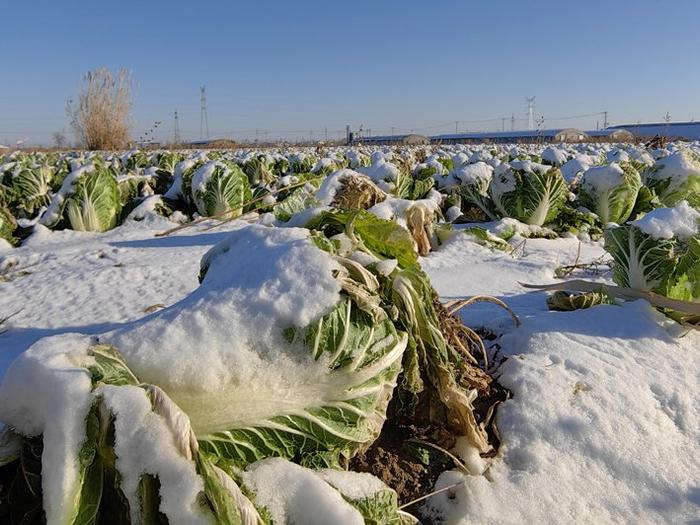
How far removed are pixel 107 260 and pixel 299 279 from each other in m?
4.36

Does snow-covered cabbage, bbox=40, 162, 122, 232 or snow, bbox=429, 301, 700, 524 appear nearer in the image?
snow, bbox=429, 301, 700, 524

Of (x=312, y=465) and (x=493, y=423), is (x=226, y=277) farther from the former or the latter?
(x=493, y=423)

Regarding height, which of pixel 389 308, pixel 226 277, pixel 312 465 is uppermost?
pixel 226 277

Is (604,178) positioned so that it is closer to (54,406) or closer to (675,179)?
(675,179)

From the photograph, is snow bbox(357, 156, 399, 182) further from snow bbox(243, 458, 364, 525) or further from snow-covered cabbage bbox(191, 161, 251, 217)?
snow bbox(243, 458, 364, 525)

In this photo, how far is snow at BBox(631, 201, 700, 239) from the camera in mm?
3541

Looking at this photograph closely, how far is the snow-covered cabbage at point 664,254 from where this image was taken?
348cm

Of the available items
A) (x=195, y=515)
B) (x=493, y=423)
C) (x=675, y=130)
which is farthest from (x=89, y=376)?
(x=675, y=130)

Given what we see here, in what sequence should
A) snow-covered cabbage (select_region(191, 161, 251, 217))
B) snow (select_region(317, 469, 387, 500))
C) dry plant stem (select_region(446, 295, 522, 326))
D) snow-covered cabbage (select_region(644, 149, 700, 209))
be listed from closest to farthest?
snow (select_region(317, 469, 387, 500))
dry plant stem (select_region(446, 295, 522, 326))
snow-covered cabbage (select_region(644, 149, 700, 209))
snow-covered cabbage (select_region(191, 161, 251, 217))

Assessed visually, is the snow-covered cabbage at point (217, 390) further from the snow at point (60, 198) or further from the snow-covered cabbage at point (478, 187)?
the snow at point (60, 198)

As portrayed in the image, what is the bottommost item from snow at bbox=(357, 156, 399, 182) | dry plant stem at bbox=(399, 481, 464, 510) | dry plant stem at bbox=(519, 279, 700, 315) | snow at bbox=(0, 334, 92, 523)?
dry plant stem at bbox=(399, 481, 464, 510)

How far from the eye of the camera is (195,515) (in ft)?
5.00

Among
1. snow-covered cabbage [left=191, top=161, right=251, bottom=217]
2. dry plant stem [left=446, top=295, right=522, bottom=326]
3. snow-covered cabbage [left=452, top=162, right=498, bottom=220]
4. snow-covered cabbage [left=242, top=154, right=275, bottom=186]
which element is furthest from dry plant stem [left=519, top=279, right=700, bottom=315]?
snow-covered cabbage [left=242, top=154, right=275, bottom=186]

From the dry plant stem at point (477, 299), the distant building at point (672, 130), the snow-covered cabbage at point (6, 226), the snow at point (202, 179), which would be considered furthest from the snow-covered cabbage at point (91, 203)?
the distant building at point (672, 130)
